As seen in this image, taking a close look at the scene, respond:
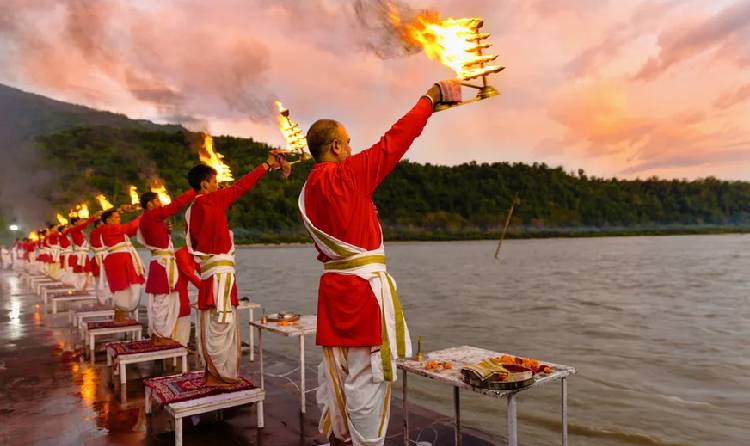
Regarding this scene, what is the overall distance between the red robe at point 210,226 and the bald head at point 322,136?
207 centimetres

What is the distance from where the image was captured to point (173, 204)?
649cm

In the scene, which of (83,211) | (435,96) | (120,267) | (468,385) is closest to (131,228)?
(120,267)

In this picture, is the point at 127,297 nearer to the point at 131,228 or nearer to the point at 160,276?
the point at 131,228

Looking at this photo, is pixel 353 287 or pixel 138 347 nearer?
pixel 353 287

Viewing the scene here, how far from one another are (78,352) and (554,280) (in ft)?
115

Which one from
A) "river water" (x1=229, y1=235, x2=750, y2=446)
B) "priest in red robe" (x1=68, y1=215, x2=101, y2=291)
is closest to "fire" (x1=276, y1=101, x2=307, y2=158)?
"river water" (x1=229, y1=235, x2=750, y2=446)

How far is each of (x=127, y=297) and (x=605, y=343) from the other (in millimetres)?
13197

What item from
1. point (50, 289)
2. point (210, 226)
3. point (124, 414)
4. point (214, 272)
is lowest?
point (124, 414)

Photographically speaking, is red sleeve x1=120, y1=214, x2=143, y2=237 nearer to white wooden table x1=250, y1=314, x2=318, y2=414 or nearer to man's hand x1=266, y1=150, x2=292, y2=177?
white wooden table x1=250, y1=314, x2=318, y2=414

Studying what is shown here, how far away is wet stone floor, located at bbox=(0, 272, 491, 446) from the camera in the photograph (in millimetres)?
5309

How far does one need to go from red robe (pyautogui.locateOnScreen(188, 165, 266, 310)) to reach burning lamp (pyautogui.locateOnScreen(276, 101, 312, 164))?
1.91 ft

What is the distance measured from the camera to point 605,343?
16.3 meters

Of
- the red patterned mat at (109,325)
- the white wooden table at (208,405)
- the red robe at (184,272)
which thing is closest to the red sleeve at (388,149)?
the white wooden table at (208,405)

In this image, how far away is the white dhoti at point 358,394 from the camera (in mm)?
3301
